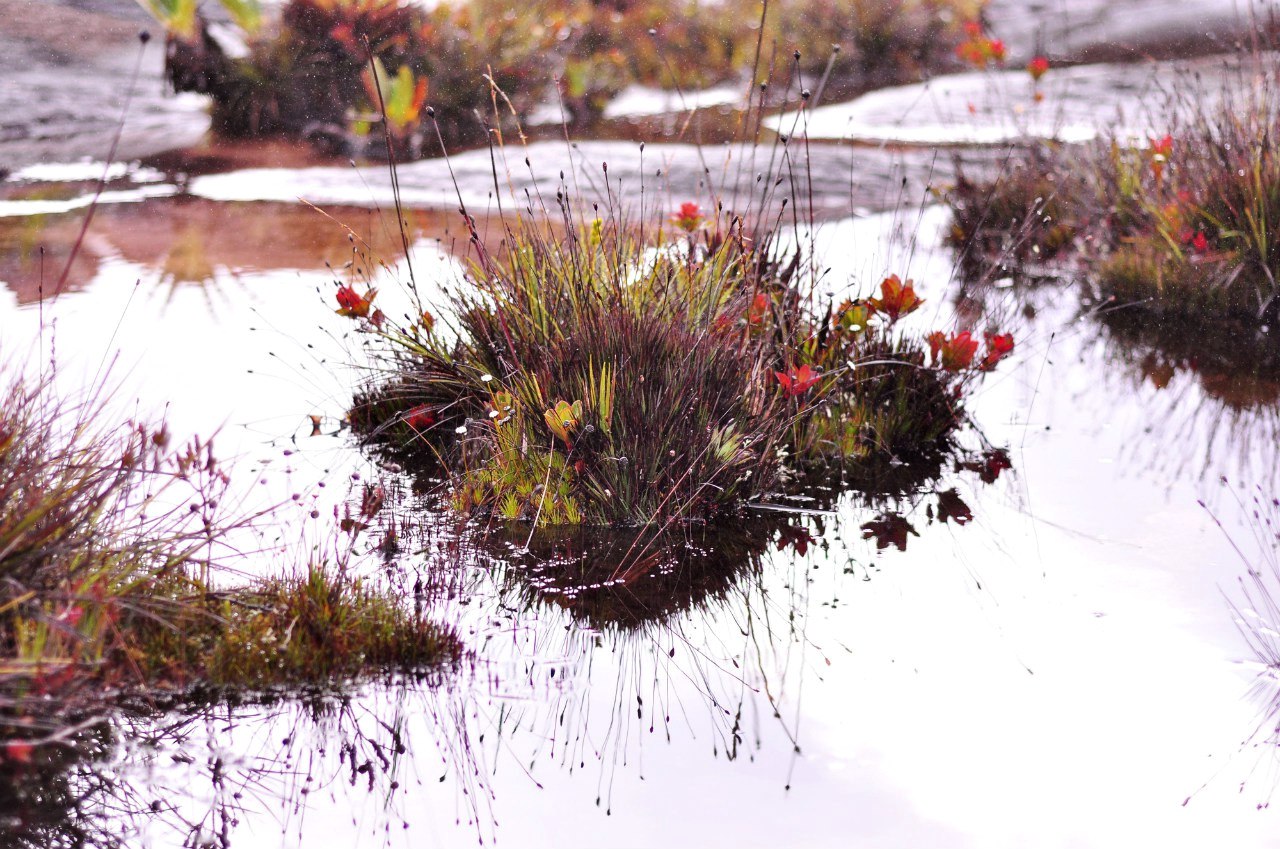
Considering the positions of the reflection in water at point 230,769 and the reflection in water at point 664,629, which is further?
the reflection in water at point 664,629

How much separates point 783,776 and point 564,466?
134 centimetres

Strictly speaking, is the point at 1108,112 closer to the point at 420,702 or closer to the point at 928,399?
the point at 928,399

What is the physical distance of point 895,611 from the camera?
119 inches

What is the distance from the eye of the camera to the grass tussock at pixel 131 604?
89.7 inches

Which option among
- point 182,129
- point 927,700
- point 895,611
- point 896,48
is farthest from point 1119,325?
point 896,48

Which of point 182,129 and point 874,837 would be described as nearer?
point 874,837

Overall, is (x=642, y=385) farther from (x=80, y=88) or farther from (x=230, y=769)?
(x=80, y=88)

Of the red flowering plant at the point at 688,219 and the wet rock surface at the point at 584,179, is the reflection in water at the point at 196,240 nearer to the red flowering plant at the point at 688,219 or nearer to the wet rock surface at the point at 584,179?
the wet rock surface at the point at 584,179

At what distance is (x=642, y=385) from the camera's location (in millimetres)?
3523

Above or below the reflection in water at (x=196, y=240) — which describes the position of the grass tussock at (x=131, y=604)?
below

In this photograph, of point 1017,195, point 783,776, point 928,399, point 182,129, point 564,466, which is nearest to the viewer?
point 783,776

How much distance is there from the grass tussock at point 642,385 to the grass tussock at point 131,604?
2.62 feet

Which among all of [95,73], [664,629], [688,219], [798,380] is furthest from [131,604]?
[95,73]

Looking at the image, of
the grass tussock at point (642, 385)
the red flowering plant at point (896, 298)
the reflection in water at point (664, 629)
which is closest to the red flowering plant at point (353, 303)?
the grass tussock at point (642, 385)
